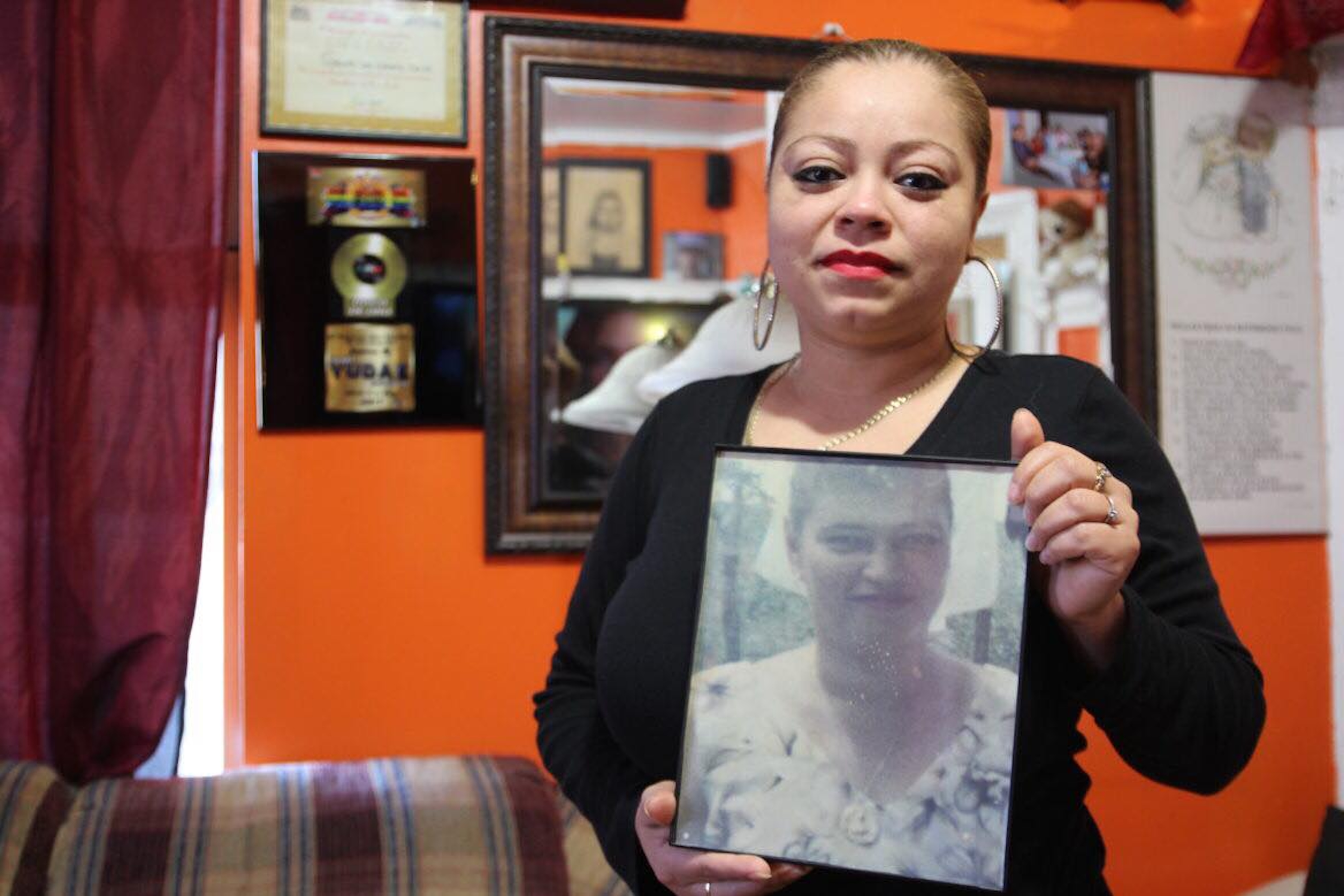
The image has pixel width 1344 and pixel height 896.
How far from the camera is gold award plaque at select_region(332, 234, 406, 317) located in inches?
70.3

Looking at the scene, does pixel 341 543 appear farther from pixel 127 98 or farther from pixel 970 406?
pixel 970 406

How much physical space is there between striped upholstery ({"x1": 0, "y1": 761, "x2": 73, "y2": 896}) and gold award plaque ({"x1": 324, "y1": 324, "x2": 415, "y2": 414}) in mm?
691

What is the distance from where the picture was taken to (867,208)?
0.81 m

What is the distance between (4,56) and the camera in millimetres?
1666

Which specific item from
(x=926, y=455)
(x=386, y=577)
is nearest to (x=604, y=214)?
(x=386, y=577)

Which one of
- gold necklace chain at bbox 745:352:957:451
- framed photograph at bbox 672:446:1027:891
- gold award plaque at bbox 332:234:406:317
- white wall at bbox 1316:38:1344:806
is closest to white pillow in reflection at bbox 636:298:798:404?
gold award plaque at bbox 332:234:406:317

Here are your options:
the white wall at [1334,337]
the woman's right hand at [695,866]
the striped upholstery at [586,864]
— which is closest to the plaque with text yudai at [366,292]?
the striped upholstery at [586,864]

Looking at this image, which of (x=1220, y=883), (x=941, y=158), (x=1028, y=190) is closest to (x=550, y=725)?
(x=941, y=158)

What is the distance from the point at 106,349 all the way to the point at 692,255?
A: 3.17ft

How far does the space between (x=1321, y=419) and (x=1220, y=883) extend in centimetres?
95

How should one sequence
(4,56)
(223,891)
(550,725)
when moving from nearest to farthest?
(550,725), (223,891), (4,56)

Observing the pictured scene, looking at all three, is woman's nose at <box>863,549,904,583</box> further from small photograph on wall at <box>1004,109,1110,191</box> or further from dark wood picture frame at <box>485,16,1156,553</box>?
small photograph on wall at <box>1004,109,1110,191</box>

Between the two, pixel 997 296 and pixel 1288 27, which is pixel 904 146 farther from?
pixel 1288 27

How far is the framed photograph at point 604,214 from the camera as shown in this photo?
6.13 ft
